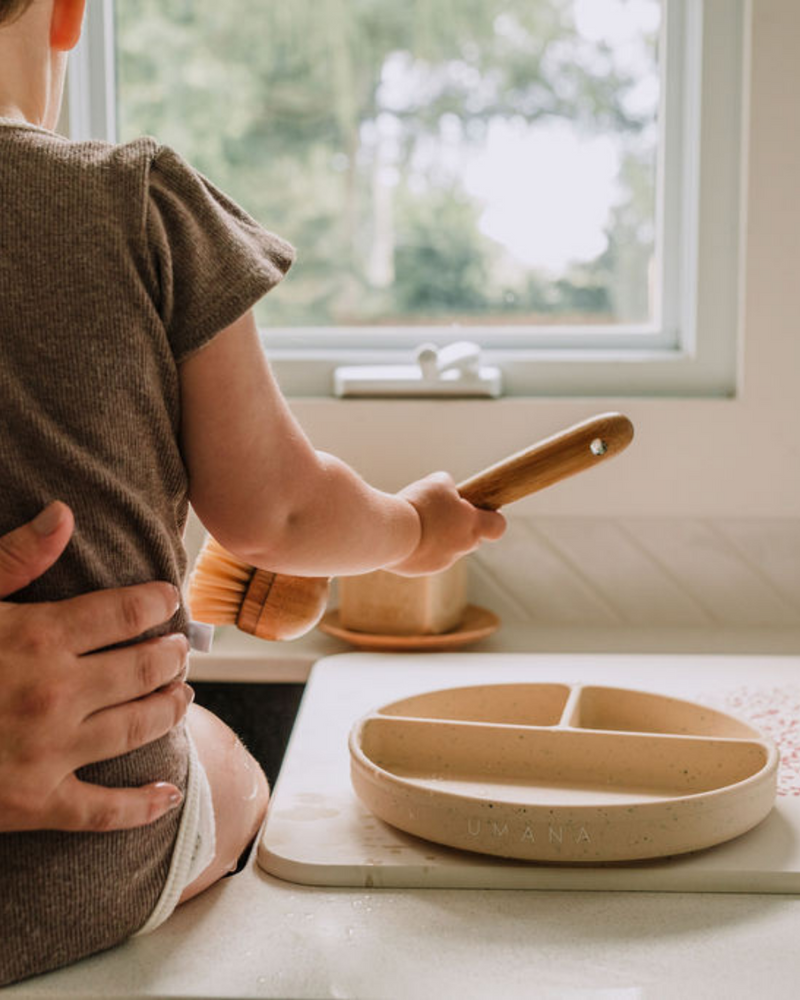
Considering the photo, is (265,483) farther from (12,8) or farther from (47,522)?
(12,8)

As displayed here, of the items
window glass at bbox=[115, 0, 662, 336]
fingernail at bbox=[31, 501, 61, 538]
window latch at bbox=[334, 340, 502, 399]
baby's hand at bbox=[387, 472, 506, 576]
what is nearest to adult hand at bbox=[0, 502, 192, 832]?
fingernail at bbox=[31, 501, 61, 538]

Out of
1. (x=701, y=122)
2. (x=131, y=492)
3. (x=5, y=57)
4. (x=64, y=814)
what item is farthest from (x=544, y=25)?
(x=64, y=814)

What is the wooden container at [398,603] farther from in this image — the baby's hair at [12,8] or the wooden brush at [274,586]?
the baby's hair at [12,8]

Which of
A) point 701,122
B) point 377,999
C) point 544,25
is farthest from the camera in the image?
point 544,25

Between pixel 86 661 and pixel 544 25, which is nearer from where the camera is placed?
pixel 86 661

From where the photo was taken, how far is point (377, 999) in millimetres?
606

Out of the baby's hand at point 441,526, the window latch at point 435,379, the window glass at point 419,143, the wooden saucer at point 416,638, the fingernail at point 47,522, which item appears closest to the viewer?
the fingernail at point 47,522

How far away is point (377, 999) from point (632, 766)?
0.95 ft

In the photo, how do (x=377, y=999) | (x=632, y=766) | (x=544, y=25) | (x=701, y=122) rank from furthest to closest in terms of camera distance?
1. (x=544, y=25)
2. (x=701, y=122)
3. (x=632, y=766)
4. (x=377, y=999)

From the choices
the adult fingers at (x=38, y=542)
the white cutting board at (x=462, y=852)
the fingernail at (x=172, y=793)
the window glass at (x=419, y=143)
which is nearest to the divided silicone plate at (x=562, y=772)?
the white cutting board at (x=462, y=852)

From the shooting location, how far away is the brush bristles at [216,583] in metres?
0.93

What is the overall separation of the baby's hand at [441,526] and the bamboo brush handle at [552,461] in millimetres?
14

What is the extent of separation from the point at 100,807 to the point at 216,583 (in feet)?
1.03

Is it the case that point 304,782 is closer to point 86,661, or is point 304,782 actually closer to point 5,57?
point 86,661
